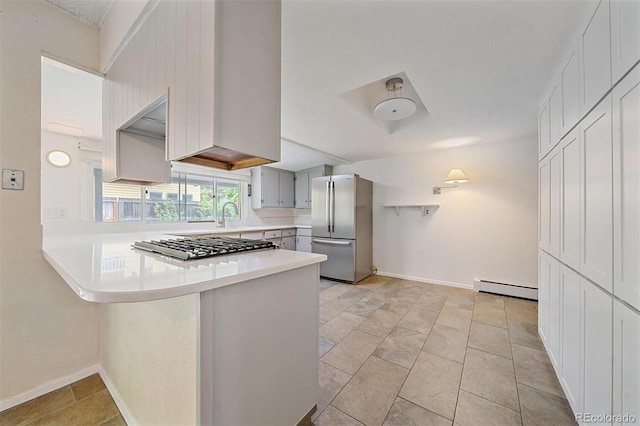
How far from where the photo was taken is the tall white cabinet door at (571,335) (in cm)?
128

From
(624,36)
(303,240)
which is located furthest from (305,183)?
(624,36)

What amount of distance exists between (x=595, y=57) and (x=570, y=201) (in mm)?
750

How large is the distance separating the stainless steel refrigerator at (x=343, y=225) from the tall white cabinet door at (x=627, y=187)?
3.02 m

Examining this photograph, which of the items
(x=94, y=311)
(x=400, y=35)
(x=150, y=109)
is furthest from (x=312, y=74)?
(x=94, y=311)

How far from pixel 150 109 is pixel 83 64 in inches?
37.1

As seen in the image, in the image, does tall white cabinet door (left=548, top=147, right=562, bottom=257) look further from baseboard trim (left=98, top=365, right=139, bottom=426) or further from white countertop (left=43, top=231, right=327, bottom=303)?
baseboard trim (left=98, top=365, right=139, bottom=426)

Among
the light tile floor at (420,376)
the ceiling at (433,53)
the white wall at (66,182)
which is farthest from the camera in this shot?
the white wall at (66,182)

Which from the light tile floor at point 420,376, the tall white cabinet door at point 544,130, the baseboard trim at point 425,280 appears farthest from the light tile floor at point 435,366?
the tall white cabinet door at point 544,130

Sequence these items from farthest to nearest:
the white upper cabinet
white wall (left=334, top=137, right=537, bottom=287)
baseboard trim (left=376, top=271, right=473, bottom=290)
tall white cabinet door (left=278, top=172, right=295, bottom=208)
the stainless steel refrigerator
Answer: tall white cabinet door (left=278, top=172, right=295, bottom=208), the stainless steel refrigerator, baseboard trim (left=376, top=271, right=473, bottom=290), white wall (left=334, top=137, right=537, bottom=287), the white upper cabinet

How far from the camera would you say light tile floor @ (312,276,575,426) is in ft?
4.54

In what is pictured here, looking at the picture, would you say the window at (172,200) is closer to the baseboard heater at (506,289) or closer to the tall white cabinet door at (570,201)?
the tall white cabinet door at (570,201)

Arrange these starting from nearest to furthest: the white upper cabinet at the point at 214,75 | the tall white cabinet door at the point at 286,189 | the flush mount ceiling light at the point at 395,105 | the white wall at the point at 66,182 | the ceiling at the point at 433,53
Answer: the white upper cabinet at the point at 214,75 < the ceiling at the point at 433,53 < the flush mount ceiling light at the point at 395,105 < the white wall at the point at 66,182 < the tall white cabinet door at the point at 286,189

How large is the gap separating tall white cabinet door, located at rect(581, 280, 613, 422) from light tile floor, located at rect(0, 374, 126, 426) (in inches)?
93.4

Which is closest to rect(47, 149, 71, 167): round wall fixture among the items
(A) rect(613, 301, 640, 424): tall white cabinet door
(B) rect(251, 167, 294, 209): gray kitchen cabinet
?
(B) rect(251, 167, 294, 209): gray kitchen cabinet
